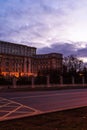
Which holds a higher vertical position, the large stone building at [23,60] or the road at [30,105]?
the large stone building at [23,60]

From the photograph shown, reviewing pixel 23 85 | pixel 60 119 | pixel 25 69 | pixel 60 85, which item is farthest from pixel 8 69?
pixel 60 119

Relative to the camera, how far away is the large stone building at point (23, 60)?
14400cm

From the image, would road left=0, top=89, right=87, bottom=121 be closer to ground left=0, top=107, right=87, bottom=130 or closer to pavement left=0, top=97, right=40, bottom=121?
pavement left=0, top=97, right=40, bottom=121

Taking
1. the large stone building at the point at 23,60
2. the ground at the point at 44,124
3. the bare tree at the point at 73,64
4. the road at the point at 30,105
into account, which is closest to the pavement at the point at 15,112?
the road at the point at 30,105

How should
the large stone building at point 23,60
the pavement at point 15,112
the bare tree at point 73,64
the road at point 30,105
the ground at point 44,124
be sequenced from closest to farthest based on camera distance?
the ground at point 44,124
the pavement at point 15,112
the road at point 30,105
the bare tree at point 73,64
the large stone building at point 23,60

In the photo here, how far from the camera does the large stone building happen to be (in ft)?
472

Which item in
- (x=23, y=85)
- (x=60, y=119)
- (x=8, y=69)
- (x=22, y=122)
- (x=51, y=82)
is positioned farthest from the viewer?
(x=8, y=69)

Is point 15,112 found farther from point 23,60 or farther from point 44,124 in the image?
point 23,60

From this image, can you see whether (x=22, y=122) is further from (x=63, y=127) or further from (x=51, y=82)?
(x=51, y=82)

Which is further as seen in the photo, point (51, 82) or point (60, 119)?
point (51, 82)

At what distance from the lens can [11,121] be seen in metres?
11.1

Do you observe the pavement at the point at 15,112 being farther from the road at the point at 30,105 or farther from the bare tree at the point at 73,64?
the bare tree at the point at 73,64

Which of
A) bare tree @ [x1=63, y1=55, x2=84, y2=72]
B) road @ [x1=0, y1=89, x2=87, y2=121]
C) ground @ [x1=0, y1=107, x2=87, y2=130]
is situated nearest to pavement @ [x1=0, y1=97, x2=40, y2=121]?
road @ [x1=0, y1=89, x2=87, y2=121]

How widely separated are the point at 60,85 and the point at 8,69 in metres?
82.6
